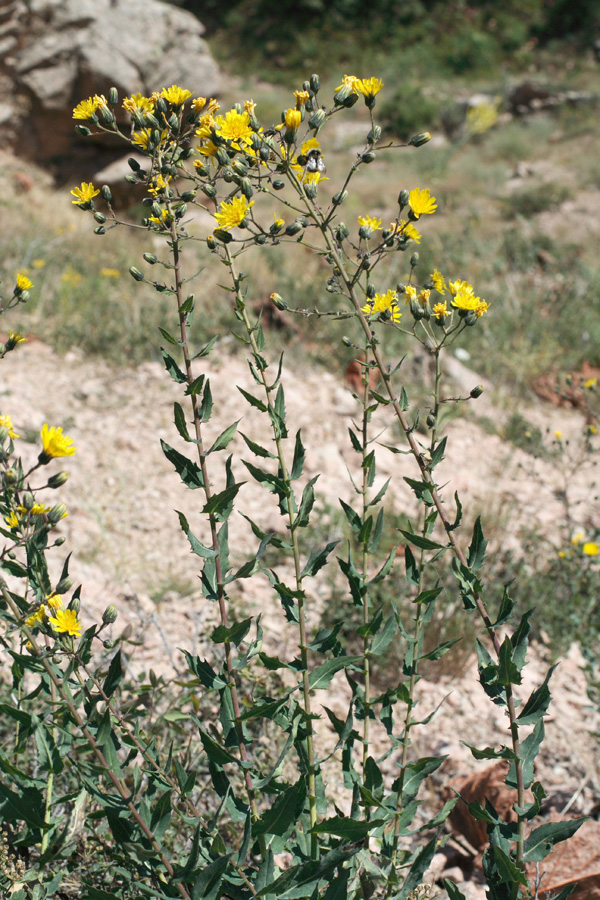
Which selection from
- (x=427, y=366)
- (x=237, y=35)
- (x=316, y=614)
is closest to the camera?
(x=316, y=614)

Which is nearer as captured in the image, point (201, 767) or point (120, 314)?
point (201, 767)

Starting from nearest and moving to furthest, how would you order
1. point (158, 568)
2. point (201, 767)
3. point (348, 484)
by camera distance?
1. point (201, 767)
2. point (158, 568)
3. point (348, 484)

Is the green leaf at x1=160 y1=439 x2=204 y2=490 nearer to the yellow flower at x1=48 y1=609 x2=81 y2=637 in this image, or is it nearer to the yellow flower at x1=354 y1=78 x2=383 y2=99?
the yellow flower at x1=48 y1=609 x2=81 y2=637

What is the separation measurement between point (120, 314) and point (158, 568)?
7.86 feet

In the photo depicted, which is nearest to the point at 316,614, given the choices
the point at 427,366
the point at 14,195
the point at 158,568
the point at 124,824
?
the point at 158,568

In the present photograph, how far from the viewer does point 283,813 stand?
120cm

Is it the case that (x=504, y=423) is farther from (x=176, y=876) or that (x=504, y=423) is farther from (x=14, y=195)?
(x=14, y=195)

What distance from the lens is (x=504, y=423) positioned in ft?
14.2

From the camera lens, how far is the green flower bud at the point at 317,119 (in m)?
1.30

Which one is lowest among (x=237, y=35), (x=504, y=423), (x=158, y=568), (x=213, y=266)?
(x=158, y=568)

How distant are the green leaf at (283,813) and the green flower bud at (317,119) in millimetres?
1180

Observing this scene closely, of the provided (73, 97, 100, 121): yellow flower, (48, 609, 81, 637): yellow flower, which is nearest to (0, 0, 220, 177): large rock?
(73, 97, 100, 121): yellow flower

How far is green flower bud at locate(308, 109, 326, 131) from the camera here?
1.30 meters

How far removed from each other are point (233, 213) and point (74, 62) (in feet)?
29.0
